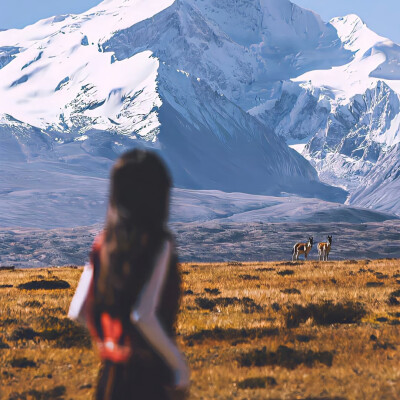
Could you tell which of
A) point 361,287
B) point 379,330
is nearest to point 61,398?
point 379,330

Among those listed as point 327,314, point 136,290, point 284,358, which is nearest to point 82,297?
point 136,290

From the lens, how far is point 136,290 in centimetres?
568

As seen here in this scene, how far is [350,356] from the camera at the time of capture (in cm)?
1234

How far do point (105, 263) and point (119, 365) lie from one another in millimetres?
942

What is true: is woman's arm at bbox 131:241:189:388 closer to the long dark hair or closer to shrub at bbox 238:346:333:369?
the long dark hair

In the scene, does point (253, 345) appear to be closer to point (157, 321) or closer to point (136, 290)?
point (157, 321)

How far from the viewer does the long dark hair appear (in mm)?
5656

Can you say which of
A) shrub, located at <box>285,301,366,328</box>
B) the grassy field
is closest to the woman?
the grassy field

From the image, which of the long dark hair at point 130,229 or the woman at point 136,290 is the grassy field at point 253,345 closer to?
the woman at point 136,290

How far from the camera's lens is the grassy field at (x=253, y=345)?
1059 cm

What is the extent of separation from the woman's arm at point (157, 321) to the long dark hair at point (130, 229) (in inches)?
3.2

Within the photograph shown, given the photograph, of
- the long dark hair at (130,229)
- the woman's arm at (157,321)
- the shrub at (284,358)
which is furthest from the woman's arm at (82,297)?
the shrub at (284,358)

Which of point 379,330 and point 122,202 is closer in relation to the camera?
point 122,202

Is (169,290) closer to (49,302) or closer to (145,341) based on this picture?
(145,341)
